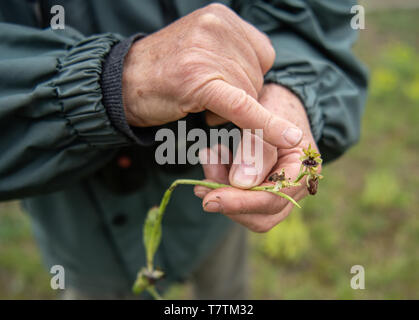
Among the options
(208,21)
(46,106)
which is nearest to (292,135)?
(208,21)

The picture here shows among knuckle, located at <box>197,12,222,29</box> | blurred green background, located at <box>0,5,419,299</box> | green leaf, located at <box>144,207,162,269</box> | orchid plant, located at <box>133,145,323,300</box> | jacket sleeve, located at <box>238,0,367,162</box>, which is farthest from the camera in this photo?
blurred green background, located at <box>0,5,419,299</box>

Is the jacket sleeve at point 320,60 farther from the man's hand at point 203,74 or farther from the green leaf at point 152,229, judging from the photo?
the green leaf at point 152,229

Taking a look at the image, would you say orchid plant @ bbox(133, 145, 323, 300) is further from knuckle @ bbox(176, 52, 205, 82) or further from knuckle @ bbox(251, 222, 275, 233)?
knuckle @ bbox(176, 52, 205, 82)

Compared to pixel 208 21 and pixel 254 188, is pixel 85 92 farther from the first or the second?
pixel 254 188

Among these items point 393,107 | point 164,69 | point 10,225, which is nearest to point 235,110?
point 164,69

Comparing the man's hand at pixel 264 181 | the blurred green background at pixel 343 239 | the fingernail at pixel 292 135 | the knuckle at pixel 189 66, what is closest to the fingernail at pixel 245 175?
the man's hand at pixel 264 181

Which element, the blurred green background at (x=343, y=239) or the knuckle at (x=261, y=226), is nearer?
the knuckle at (x=261, y=226)

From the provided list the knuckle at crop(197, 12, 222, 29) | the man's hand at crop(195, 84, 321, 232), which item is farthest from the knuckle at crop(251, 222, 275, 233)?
the knuckle at crop(197, 12, 222, 29)
